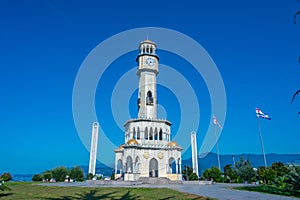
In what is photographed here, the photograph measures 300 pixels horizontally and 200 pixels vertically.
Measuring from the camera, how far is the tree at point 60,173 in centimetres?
4681

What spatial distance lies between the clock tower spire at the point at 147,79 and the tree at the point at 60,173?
732 inches

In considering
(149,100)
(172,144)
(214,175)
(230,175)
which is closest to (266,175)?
(230,175)

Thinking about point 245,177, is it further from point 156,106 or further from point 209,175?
point 156,106

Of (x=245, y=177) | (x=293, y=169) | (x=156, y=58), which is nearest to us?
(x=293, y=169)

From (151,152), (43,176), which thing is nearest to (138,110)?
(151,152)

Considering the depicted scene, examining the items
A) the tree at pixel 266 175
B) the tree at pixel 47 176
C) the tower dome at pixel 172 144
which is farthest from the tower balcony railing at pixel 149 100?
the tree at pixel 47 176

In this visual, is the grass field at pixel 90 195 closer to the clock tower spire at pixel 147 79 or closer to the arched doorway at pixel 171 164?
the arched doorway at pixel 171 164

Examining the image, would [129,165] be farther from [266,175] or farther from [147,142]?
[266,175]

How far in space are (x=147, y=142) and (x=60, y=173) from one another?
18.6m

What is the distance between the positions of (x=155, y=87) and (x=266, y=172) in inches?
1020

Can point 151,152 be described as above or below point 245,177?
above

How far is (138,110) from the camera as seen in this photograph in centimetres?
5059

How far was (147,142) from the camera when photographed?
4453cm

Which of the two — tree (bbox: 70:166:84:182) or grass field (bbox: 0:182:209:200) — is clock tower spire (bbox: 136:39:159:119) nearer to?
tree (bbox: 70:166:84:182)
